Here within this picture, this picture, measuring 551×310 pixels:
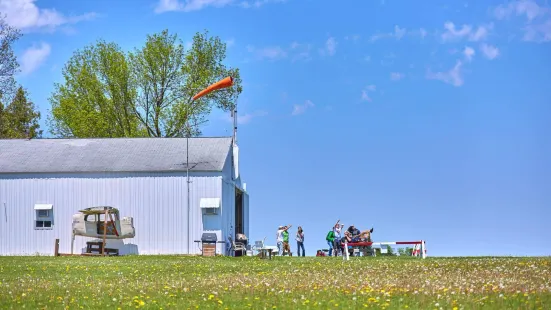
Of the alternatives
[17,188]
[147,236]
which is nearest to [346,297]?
[147,236]

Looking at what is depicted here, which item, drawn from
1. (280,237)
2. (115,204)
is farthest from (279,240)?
(115,204)

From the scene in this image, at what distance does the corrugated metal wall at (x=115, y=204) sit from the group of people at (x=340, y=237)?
6.34m

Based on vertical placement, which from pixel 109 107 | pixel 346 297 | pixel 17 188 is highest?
pixel 109 107

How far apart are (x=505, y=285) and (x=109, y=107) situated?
172ft

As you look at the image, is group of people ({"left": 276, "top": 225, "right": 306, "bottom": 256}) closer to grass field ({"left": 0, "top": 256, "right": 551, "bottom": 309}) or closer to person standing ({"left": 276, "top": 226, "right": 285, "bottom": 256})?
person standing ({"left": 276, "top": 226, "right": 285, "bottom": 256})

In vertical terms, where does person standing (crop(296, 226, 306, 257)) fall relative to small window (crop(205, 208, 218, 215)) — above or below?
below

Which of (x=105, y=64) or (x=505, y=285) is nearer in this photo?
(x=505, y=285)

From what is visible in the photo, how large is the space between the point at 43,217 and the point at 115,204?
176 inches

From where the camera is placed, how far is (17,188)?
52156 mm

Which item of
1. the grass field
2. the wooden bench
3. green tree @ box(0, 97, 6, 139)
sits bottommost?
the grass field

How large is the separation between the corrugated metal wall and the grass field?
65.8 feet

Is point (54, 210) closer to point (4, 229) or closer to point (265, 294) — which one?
point (4, 229)

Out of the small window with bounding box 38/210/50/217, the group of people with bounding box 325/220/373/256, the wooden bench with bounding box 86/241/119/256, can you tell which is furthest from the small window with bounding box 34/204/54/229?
the group of people with bounding box 325/220/373/256

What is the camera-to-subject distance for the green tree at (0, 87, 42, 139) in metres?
75.8
